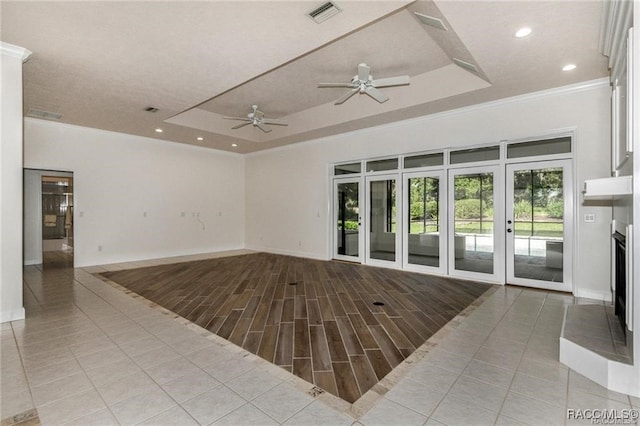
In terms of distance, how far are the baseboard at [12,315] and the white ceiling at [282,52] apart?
2960mm

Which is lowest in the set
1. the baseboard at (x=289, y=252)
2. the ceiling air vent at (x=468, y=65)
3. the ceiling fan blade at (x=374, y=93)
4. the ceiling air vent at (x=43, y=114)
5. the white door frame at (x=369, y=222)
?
the baseboard at (x=289, y=252)

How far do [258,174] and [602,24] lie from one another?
25.4ft

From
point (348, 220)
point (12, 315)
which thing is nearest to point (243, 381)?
point (12, 315)

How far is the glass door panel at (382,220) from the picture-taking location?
6270 mm

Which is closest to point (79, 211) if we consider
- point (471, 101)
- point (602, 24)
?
point (471, 101)

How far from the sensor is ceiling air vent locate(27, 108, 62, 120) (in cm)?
550

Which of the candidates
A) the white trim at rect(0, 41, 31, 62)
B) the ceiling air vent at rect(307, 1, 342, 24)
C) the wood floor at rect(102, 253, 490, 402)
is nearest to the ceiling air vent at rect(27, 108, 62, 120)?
the white trim at rect(0, 41, 31, 62)

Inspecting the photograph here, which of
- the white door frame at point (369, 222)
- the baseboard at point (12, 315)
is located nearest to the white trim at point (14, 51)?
the baseboard at point (12, 315)

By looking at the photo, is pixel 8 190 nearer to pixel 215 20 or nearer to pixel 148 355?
pixel 148 355

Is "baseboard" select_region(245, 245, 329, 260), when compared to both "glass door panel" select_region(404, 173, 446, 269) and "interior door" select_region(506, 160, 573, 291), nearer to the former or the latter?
"glass door panel" select_region(404, 173, 446, 269)

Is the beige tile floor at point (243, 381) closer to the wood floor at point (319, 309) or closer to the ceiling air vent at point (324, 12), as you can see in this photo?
the wood floor at point (319, 309)

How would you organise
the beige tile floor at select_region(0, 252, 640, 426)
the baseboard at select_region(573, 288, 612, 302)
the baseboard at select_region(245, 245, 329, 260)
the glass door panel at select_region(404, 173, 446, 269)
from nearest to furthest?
the beige tile floor at select_region(0, 252, 640, 426), the baseboard at select_region(573, 288, 612, 302), the glass door panel at select_region(404, 173, 446, 269), the baseboard at select_region(245, 245, 329, 260)

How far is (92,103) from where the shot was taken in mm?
5102

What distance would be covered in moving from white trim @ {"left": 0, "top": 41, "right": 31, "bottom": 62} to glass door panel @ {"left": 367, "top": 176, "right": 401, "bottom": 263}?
5630 mm
